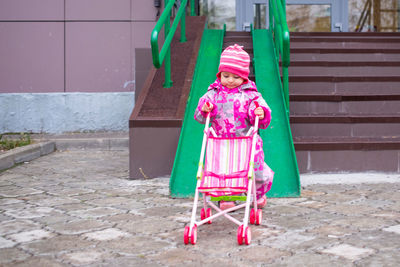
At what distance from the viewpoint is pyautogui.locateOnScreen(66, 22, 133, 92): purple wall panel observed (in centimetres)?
941

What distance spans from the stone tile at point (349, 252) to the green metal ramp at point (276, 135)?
1441mm

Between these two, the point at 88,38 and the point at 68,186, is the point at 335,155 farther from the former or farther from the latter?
the point at 88,38

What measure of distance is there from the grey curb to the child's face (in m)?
3.79

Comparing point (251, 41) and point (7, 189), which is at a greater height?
point (251, 41)

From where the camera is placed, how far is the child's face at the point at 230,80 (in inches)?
139

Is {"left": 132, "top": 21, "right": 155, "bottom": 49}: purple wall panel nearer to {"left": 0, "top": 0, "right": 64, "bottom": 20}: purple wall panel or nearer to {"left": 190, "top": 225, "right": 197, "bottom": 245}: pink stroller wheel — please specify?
{"left": 0, "top": 0, "right": 64, "bottom": 20}: purple wall panel

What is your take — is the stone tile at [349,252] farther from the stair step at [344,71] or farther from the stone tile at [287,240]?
the stair step at [344,71]

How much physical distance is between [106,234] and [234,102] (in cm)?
128

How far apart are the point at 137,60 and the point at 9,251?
5721mm

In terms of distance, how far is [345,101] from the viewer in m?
6.21

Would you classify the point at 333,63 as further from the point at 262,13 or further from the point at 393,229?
the point at 262,13

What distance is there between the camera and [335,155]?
5.15 meters

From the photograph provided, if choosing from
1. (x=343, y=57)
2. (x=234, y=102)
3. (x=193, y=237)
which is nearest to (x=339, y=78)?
(x=343, y=57)

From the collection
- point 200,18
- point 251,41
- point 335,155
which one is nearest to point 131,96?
point 200,18
